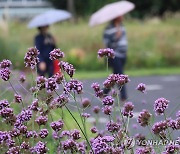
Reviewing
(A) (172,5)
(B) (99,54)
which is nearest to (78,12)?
(A) (172,5)

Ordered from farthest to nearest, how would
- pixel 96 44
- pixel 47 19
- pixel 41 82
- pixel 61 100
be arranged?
pixel 96 44, pixel 47 19, pixel 41 82, pixel 61 100

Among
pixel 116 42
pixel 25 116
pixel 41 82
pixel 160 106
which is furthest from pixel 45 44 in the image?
pixel 160 106

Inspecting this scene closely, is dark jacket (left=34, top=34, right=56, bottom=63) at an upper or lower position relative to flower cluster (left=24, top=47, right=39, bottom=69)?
upper

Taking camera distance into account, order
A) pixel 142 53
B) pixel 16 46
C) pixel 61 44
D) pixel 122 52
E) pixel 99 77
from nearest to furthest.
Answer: pixel 122 52, pixel 99 77, pixel 16 46, pixel 142 53, pixel 61 44

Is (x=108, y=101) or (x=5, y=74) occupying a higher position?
(x=5, y=74)

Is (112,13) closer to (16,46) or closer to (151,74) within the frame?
(151,74)

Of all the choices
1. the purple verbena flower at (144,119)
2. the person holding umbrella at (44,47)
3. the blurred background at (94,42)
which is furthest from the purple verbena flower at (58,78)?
the blurred background at (94,42)

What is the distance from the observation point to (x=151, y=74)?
2041cm

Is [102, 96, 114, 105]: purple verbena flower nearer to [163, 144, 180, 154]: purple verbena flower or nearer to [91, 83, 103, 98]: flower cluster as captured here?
[91, 83, 103, 98]: flower cluster

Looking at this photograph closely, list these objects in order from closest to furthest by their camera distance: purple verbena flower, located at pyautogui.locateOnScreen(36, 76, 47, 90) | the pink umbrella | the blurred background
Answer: purple verbena flower, located at pyautogui.locateOnScreen(36, 76, 47, 90), the pink umbrella, the blurred background

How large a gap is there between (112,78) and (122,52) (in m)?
8.05

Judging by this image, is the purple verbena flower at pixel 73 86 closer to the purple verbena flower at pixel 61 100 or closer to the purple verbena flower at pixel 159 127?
the purple verbena flower at pixel 61 100

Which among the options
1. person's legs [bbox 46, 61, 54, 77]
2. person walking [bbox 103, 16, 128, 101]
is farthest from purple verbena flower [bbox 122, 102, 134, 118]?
person's legs [bbox 46, 61, 54, 77]

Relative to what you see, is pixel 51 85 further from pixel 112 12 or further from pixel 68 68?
pixel 112 12
